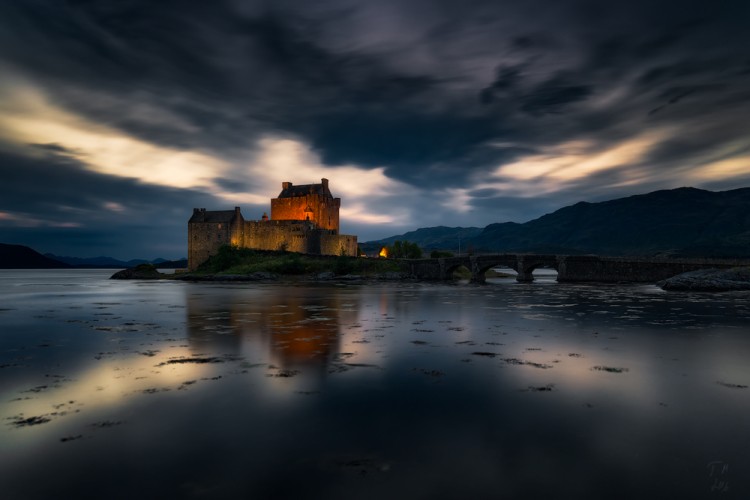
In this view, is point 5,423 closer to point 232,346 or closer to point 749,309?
point 232,346

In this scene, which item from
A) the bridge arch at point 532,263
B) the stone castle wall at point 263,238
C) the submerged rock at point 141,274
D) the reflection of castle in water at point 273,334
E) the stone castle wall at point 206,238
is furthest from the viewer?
the submerged rock at point 141,274

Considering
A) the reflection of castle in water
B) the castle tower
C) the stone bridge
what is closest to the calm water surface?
the reflection of castle in water

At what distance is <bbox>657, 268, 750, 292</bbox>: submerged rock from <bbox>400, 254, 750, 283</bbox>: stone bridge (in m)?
6.50

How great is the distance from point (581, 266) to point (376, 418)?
81395mm

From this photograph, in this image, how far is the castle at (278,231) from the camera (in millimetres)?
103062

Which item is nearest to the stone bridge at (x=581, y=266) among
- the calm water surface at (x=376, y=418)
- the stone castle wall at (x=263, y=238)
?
the stone castle wall at (x=263, y=238)

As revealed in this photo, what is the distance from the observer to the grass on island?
9519cm

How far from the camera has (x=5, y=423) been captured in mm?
8445

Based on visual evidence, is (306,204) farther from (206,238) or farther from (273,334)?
(273,334)

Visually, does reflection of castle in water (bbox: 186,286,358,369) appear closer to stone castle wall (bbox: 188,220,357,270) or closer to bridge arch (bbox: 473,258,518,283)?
bridge arch (bbox: 473,258,518,283)

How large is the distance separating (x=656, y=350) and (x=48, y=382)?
20291mm

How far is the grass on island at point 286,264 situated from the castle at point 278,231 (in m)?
3.68

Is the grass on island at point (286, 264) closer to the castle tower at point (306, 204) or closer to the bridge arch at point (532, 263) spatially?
the castle tower at point (306, 204)

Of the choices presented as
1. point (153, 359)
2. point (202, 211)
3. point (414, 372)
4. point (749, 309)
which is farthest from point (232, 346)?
point (202, 211)
